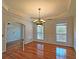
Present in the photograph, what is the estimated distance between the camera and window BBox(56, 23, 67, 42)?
739cm

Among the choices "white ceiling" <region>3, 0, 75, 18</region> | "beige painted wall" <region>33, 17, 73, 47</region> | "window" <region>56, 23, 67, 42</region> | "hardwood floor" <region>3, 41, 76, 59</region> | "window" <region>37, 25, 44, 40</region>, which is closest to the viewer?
"hardwood floor" <region>3, 41, 76, 59</region>

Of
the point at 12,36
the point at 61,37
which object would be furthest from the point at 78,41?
the point at 12,36

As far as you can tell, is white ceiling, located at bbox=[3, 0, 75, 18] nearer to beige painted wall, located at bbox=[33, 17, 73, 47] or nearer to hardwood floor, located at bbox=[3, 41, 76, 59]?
beige painted wall, located at bbox=[33, 17, 73, 47]

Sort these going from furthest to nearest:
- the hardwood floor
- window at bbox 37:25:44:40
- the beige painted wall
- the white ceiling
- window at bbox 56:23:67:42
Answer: window at bbox 37:25:44:40
window at bbox 56:23:67:42
the beige painted wall
the white ceiling
the hardwood floor

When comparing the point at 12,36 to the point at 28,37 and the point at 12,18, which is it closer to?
the point at 28,37

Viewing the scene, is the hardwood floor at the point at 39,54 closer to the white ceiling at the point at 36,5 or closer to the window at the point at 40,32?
the white ceiling at the point at 36,5

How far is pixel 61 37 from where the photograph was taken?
7711mm

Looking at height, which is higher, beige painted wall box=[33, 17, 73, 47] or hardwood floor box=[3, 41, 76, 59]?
beige painted wall box=[33, 17, 73, 47]

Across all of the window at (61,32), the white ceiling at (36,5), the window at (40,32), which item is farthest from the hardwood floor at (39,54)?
the window at (40,32)

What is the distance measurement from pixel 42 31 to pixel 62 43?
2.54 metres

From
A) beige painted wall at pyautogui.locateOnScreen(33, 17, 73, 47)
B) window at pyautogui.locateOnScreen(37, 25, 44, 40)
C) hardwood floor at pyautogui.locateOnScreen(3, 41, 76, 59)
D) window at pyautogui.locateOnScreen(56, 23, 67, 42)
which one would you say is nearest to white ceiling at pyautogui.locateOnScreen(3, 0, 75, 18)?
beige painted wall at pyautogui.locateOnScreen(33, 17, 73, 47)

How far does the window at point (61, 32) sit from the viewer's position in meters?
7.39

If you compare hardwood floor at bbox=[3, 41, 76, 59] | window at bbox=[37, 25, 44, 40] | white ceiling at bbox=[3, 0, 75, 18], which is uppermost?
white ceiling at bbox=[3, 0, 75, 18]

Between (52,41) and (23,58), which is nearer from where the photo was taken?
(23,58)
